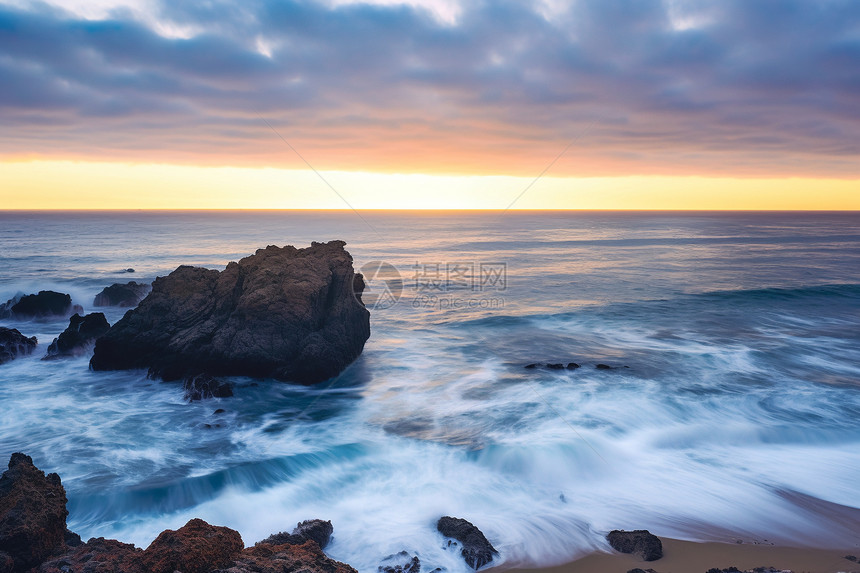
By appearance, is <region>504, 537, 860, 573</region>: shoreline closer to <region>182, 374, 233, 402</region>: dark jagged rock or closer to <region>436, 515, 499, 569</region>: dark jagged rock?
<region>436, 515, 499, 569</region>: dark jagged rock

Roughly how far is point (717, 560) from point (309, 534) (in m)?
6.09

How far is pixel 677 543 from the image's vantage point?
8211 mm

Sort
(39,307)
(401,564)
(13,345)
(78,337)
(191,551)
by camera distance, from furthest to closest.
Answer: (39,307)
(78,337)
(13,345)
(401,564)
(191,551)

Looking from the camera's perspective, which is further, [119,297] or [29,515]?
[119,297]

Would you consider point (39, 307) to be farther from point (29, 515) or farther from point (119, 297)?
point (29, 515)

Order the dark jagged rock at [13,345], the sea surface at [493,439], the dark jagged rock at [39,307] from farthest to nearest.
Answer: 1. the dark jagged rock at [39,307]
2. the dark jagged rock at [13,345]
3. the sea surface at [493,439]

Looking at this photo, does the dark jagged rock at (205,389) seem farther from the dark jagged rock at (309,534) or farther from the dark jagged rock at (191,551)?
the dark jagged rock at (191,551)

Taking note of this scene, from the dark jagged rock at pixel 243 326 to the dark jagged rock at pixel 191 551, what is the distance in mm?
10303

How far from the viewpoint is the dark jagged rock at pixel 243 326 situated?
1544cm

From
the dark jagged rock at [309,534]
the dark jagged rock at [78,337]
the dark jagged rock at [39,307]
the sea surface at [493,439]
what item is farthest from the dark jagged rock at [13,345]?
the dark jagged rock at [309,534]

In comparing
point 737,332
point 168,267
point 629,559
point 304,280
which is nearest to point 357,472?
point 629,559

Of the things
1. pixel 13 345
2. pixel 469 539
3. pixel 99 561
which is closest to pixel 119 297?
pixel 13 345

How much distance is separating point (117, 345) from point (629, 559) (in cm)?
1534

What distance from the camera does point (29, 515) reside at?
18.1ft
